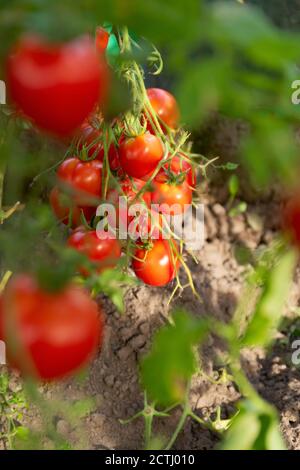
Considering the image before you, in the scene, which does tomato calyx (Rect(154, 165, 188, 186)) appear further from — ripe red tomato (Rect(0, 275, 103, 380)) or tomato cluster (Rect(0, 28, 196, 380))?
ripe red tomato (Rect(0, 275, 103, 380))

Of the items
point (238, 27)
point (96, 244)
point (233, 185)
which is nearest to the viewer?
point (238, 27)

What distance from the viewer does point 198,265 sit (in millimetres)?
1674

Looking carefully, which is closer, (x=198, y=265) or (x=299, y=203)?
(x=299, y=203)

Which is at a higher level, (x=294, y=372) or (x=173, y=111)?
(x=173, y=111)

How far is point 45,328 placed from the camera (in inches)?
19.1

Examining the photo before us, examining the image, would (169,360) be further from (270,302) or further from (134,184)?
(134,184)

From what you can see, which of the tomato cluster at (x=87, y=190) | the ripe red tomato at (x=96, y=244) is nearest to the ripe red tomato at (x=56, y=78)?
the tomato cluster at (x=87, y=190)

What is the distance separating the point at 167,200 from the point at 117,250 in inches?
6.3

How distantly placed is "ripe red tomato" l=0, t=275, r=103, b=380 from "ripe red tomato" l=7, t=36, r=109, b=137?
0.12 meters

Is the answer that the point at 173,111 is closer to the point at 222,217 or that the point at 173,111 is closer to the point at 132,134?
the point at 132,134

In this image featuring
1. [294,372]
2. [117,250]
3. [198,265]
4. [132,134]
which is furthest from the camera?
[198,265]

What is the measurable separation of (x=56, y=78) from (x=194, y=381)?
1.03m

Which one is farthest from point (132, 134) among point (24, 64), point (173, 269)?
point (24, 64)

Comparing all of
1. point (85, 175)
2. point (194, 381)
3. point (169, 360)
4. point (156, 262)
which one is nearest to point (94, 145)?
point (85, 175)
